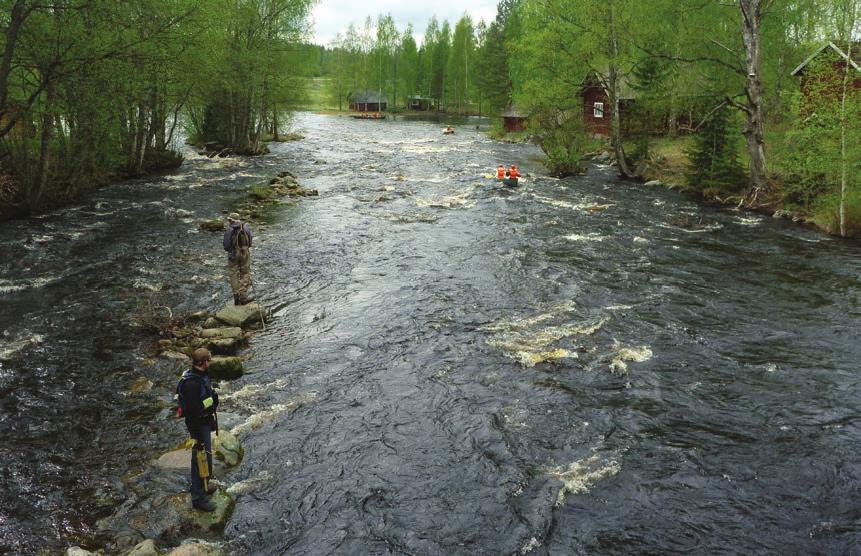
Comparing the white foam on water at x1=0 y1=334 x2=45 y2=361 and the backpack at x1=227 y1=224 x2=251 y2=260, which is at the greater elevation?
the backpack at x1=227 y1=224 x2=251 y2=260

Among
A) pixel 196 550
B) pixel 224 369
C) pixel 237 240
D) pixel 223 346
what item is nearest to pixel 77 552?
pixel 196 550

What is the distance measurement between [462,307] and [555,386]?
4911 mm

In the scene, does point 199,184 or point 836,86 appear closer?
point 836,86

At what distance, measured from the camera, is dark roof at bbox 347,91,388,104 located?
123250 millimetres

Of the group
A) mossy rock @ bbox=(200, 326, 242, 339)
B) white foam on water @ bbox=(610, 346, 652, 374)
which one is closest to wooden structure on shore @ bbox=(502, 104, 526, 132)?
white foam on water @ bbox=(610, 346, 652, 374)

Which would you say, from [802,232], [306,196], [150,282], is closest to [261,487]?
[150,282]

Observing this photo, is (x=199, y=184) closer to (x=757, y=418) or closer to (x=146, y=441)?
(x=146, y=441)

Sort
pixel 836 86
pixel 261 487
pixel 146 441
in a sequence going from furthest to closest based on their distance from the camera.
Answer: pixel 836 86, pixel 146 441, pixel 261 487

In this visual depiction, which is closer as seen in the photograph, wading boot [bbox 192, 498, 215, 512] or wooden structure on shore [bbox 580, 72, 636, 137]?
wading boot [bbox 192, 498, 215, 512]

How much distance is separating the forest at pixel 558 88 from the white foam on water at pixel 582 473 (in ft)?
61.1

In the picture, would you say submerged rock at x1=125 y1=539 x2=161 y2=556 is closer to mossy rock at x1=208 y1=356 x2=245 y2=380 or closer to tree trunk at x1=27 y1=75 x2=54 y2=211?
mossy rock at x1=208 y1=356 x2=245 y2=380

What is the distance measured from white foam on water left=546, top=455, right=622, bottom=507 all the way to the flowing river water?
4 cm

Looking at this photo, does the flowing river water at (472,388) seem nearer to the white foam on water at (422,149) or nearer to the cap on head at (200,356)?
the cap on head at (200,356)

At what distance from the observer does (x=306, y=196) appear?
3225cm
